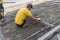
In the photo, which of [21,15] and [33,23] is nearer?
[21,15]

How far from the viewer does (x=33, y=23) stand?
6.83 m

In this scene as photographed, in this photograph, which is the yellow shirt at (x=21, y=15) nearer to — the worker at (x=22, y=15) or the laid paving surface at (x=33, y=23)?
the worker at (x=22, y=15)

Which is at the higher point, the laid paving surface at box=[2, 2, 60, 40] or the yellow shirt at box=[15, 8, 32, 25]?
the yellow shirt at box=[15, 8, 32, 25]

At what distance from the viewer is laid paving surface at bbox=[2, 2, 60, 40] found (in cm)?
588

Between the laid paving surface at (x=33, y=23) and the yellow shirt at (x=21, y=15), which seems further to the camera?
the yellow shirt at (x=21, y=15)

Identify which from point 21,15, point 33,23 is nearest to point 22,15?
point 21,15

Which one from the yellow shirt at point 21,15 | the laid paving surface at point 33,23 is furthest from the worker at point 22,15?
the laid paving surface at point 33,23

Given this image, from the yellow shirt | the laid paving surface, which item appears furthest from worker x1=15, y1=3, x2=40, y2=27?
the laid paving surface

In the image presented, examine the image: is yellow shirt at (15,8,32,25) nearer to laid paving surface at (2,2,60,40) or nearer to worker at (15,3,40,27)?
worker at (15,3,40,27)

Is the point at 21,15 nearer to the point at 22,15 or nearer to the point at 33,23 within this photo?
the point at 22,15

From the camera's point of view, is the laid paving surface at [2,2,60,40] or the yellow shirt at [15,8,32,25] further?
the yellow shirt at [15,8,32,25]

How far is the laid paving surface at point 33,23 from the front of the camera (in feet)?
19.3

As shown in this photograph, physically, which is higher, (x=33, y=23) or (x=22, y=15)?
(x=22, y=15)

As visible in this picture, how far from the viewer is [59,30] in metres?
5.27
